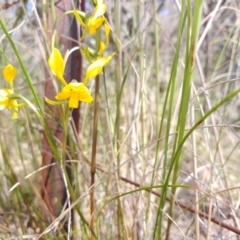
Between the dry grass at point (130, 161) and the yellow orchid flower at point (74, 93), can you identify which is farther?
the dry grass at point (130, 161)

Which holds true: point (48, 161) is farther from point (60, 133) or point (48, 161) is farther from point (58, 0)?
point (58, 0)

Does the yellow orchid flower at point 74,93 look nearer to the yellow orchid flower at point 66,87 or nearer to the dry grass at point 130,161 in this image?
the yellow orchid flower at point 66,87

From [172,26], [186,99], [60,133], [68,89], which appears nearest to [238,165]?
[172,26]

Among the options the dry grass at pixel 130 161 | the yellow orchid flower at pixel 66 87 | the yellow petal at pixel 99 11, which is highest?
the yellow petal at pixel 99 11

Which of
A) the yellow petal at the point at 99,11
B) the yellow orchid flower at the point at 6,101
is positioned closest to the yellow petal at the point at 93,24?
the yellow petal at the point at 99,11

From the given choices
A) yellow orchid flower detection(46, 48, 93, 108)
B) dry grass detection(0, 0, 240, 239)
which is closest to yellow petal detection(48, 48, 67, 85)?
yellow orchid flower detection(46, 48, 93, 108)

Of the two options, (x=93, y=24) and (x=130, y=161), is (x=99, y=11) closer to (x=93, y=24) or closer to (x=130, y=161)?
(x=93, y=24)

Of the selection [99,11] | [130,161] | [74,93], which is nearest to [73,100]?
[74,93]

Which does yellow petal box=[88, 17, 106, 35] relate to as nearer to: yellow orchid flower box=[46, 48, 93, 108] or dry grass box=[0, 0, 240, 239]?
yellow orchid flower box=[46, 48, 93, 108]
